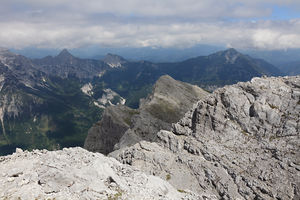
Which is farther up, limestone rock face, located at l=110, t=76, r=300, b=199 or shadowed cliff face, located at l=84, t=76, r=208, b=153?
limestone rock face, located at l=110, t=76, r=300, b=199

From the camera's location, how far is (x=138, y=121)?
4683 inches

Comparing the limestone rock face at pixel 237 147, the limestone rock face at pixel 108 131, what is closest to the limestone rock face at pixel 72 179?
the limestone rock face at pixel 237 147

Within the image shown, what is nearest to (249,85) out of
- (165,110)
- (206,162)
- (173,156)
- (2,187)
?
(206,162)

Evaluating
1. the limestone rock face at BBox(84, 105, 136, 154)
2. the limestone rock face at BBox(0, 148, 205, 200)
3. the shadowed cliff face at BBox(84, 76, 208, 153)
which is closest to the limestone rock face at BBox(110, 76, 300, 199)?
the limestone rock face at BBox(0, 148, 205, 200)

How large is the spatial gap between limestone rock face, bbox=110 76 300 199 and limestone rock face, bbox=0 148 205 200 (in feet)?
34.9

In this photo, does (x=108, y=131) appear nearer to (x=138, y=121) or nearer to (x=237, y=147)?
(x=138, y=121)

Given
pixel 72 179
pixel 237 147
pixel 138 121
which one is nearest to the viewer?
pixel 72 179

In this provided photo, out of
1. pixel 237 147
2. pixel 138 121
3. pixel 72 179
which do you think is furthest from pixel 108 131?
pixel 72 179

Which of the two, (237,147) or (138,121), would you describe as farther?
(138,121)

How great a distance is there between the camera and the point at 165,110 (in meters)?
148

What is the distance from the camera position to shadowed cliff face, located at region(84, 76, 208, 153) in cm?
11471

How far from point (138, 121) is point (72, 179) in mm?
83423

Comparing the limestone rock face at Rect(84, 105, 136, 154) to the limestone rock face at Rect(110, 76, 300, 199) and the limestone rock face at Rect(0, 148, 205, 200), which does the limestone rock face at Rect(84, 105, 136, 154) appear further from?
the limestone rock face at Rect(0, 148, 205, 200)

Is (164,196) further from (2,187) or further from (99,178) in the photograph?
(2,187)
